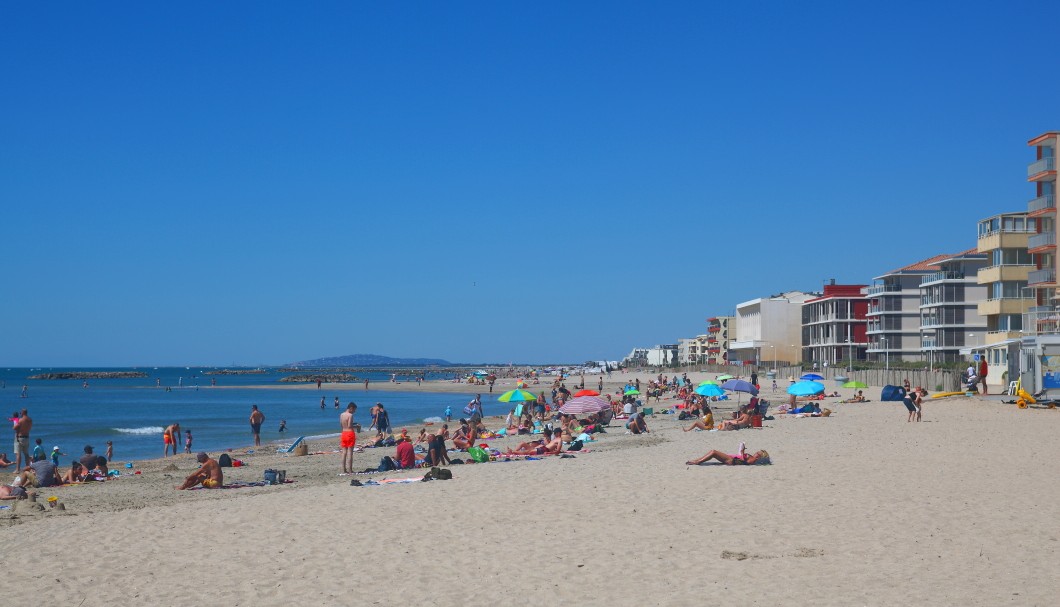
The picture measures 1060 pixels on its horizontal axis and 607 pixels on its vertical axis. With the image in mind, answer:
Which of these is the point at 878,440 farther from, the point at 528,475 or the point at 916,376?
the point at 916,376

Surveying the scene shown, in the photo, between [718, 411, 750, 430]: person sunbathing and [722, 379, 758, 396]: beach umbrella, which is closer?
[718, 411, 750, 430]: person sunbathing

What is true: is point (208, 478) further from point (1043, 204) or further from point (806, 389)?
point (1043, 204)

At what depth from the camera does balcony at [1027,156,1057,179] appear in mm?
44619

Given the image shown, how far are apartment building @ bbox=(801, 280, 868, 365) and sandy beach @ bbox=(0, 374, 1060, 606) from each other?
66496 millimetres

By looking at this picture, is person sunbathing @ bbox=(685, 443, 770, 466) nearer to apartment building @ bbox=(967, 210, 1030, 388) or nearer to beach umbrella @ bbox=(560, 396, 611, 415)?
beach umbrella @ bbox=(560, 396, 611, 415)

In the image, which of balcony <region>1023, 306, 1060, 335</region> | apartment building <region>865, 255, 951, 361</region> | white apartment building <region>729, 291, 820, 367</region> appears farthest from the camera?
white apartment building <region>729, 291, 820, 367</region>

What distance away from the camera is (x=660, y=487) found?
14.1 meters

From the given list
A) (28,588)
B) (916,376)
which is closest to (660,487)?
(28,588)

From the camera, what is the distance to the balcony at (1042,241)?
44.1m

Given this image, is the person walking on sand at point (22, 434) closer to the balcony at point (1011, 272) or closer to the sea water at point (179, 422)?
the sea water at point (179, 422)

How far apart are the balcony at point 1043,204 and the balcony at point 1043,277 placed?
2.94 m

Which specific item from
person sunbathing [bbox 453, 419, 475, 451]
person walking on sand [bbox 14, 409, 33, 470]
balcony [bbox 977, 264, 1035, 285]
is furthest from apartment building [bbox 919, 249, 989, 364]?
person walking on sand [bbox 14, 409, 33, 470]

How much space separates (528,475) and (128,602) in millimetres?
8491

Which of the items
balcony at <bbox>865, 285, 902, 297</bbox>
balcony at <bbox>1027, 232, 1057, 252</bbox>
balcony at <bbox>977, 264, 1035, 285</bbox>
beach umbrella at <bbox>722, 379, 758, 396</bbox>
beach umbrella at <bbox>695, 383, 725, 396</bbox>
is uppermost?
balcony at <bbox>1027, 232, 1057, 252</bbox>
